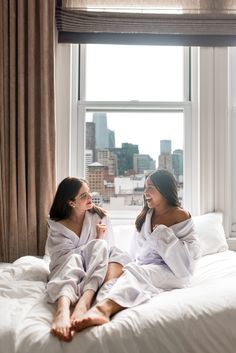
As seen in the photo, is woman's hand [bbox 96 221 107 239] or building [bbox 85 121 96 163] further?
building [bbox 85 121 96 163]

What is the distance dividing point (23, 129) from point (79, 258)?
1.01 metres

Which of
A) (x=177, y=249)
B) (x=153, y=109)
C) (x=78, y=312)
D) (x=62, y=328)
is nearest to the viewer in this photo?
(x=62, y=328)

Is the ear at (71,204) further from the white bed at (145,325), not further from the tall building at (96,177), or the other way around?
the tall building at (96,177)

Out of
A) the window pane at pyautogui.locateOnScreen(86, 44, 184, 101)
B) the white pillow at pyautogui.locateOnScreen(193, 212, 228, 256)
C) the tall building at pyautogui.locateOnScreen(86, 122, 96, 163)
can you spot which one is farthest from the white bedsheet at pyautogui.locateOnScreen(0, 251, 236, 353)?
the window pane at pyautogui.locateOnScreen(86, 44, 184, 101)

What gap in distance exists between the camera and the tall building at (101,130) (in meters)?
2.66

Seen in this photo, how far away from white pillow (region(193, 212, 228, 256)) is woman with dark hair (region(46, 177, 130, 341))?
64 cm

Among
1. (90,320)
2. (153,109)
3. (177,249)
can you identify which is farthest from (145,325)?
(153,109)

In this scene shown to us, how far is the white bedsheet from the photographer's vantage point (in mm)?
1191

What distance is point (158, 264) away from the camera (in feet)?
5.87

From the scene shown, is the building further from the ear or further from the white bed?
the white bed

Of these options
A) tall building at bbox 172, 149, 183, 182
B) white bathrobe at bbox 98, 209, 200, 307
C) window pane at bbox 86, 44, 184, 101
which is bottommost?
white bathrobe at bbox 98, 209, 200, 307

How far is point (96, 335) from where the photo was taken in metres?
1.21

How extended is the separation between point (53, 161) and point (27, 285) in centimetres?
92

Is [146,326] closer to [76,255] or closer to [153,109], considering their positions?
[76,255]
